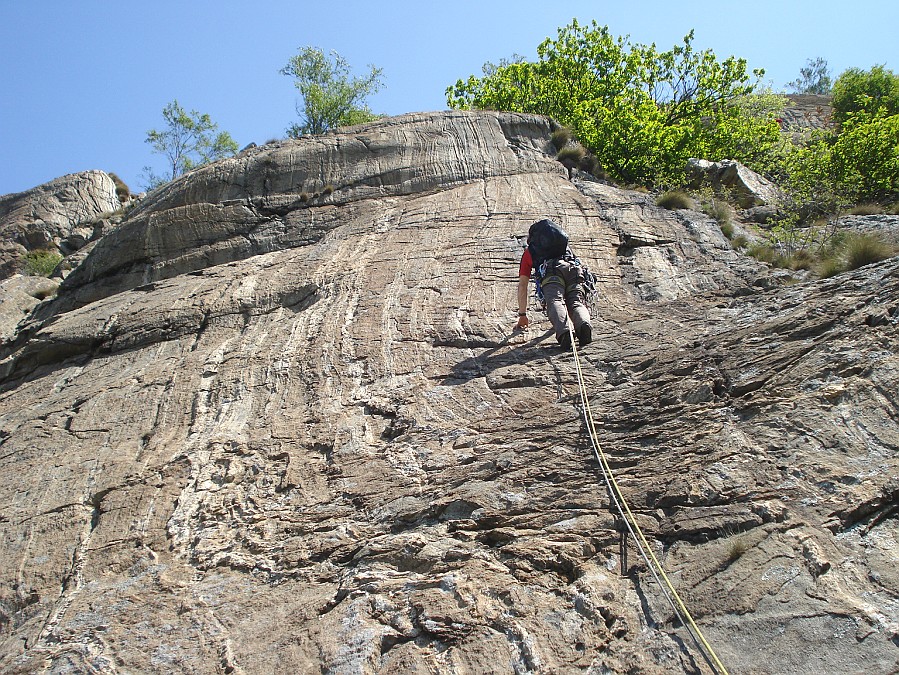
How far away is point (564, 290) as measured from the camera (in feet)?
32.6

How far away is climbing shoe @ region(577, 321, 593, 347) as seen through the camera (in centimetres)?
939

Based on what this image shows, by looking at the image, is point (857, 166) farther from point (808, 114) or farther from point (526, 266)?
point (808, 114)

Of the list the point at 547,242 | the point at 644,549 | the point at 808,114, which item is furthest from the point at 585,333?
the point at 808,114

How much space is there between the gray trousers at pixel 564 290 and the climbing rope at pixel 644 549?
6.75 feet

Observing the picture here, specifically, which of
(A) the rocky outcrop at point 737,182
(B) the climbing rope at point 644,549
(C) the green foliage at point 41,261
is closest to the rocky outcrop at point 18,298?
(C) the green foliage at point 41,261

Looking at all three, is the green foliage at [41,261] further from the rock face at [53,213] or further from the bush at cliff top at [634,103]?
the bush at cliff top at [634,103]

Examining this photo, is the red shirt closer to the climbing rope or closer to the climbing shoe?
the climbing shoe

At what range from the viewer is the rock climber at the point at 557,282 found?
9.43 meters

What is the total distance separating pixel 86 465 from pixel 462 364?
15.8 ft

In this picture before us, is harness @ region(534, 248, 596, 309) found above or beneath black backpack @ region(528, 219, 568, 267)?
beneath

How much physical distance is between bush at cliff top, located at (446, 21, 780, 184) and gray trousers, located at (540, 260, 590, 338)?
12.8 metres

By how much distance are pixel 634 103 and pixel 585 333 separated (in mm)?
23964

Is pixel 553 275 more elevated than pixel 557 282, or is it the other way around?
pixel 553 275

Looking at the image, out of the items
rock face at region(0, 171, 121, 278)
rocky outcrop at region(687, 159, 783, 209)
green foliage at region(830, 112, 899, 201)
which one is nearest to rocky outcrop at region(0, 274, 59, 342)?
rock face at region(0, 171, 121, 278)
